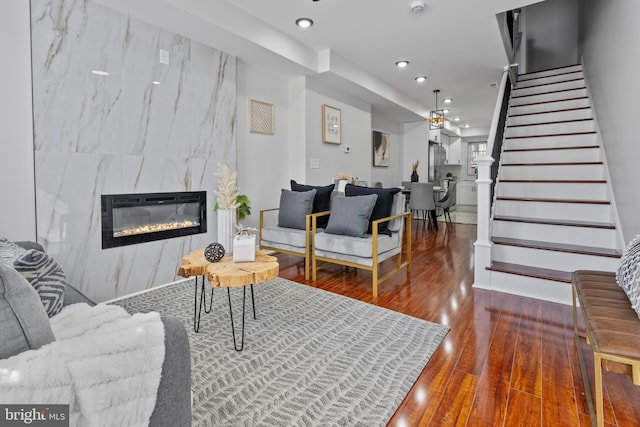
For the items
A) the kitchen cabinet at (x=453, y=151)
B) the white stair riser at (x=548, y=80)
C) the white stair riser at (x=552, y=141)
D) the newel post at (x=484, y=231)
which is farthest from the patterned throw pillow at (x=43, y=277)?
the kitchen cabinet at (x=453, y=151)

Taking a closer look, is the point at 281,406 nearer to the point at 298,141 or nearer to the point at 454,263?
the point at 454,263

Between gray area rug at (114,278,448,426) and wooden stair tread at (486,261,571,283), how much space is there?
1.10 meters

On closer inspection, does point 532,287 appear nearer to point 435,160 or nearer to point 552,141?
point 552,141

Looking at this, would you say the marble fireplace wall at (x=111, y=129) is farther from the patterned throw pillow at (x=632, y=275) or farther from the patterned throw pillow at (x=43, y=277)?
the patterned throw pillow at (x=632, y=275)

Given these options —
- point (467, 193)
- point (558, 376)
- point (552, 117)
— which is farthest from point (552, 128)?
point (467, 193)

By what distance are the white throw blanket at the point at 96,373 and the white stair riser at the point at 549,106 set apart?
18.4ft

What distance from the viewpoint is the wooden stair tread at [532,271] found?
2771 mm

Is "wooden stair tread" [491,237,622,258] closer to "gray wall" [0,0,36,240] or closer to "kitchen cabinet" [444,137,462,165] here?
"gray wall" [0,0,36,240]

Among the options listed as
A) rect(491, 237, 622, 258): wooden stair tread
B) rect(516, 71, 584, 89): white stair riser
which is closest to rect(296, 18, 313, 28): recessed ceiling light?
rect(491, 237, 622, 258): wooden stair tread

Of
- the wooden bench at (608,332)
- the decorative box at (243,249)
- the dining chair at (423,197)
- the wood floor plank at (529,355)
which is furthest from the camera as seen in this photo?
the dining chair at (423,197)

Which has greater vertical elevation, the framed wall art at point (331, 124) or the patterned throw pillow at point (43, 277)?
the framed wall art at point (331, 124)

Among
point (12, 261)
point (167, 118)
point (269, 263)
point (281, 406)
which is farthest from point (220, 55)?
point (281, 406)

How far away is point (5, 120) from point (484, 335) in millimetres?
3619

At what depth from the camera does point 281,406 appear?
1526mm
